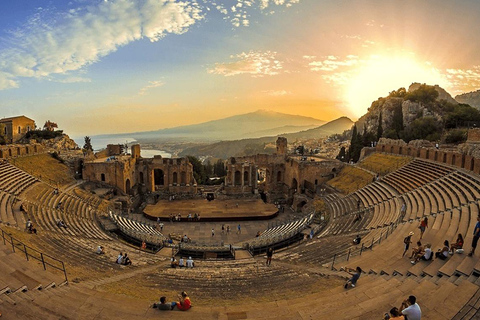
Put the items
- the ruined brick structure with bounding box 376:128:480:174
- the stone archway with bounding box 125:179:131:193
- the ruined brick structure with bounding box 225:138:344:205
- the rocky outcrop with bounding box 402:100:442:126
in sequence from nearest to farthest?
the ruined brick structure with bounding box 376:128:480:174 → the stone archway with bounding box 125:179:131:193 → the ruined brick structure with bounding box 225:138:344:205 → the rocky outcrop with bounding box 402:100:442:126

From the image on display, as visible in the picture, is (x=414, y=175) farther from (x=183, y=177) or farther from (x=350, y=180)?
(x=183, y=177)

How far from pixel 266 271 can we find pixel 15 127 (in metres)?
61.0

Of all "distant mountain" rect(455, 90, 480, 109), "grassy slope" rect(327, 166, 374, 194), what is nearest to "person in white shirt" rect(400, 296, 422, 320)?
"grassy slope" rect(327, 166, 374, 194)

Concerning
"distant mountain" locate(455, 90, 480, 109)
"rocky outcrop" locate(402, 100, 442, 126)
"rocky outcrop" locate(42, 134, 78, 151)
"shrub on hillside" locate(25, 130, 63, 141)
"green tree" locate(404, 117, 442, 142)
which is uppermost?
"distant mountain" locate(455, 90, 480, 109)

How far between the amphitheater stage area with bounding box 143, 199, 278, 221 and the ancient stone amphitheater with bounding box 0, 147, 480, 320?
27.1 ft

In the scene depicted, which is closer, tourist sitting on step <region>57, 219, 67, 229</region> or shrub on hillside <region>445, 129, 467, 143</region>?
tourist sitting on step <region>57, 219, 67, 229</region>

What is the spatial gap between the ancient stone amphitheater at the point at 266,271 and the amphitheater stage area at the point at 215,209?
27.1ft

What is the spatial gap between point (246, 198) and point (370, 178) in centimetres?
1634

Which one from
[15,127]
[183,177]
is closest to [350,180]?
[183,177]

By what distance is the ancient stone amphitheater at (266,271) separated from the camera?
7.86 meters

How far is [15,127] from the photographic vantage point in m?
53.0

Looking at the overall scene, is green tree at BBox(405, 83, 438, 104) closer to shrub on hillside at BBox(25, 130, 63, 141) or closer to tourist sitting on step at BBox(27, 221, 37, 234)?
tourist sitting on step at BBox(27, 221, 37, 234)

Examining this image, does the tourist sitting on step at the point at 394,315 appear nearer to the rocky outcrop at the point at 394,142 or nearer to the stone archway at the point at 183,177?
the rocky outcrop at the point at 394,142

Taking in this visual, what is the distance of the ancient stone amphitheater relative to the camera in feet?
25.8
